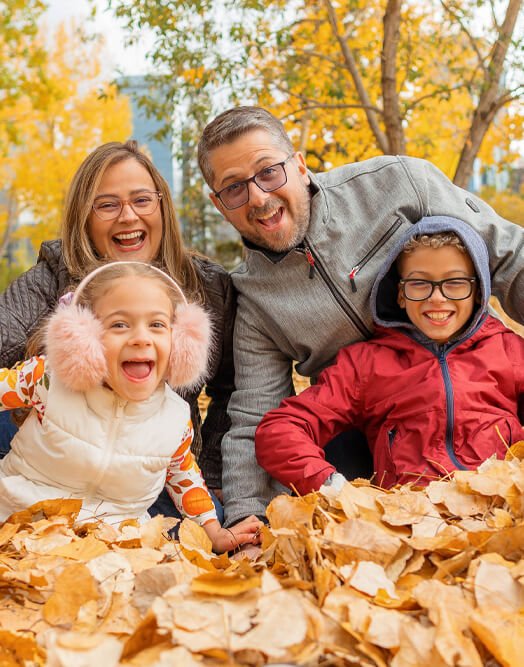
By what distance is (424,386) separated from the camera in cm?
222

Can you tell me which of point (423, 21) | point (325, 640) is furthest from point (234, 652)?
point (423, 21)

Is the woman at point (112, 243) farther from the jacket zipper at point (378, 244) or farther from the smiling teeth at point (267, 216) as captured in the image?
the jacket zipper at point (378, 244)

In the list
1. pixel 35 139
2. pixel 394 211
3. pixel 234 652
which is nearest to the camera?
pixel 234 652

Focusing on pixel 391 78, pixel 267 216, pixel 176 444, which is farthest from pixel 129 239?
pixel 391 78

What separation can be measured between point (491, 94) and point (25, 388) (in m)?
4.79

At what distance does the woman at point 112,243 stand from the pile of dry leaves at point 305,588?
3.70ft

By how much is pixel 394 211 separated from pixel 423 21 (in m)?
5.66

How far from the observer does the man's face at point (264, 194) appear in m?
2.46

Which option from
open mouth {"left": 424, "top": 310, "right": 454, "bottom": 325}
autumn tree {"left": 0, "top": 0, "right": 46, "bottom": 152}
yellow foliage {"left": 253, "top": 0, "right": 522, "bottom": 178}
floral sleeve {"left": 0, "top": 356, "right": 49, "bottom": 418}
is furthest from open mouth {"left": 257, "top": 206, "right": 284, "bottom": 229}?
autumn tree {"left": 0, "top": 0, "right": 46, "bottom": 152}

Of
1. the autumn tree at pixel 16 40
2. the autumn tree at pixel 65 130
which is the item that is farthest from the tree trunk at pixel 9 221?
the autumn tree at pixel 16 40

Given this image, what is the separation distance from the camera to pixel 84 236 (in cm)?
259

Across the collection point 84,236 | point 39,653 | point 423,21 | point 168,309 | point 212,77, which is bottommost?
point 39,653

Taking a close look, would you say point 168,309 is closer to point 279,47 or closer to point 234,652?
point 234,652

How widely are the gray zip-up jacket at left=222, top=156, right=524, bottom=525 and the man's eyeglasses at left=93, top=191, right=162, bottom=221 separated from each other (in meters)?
0.39
